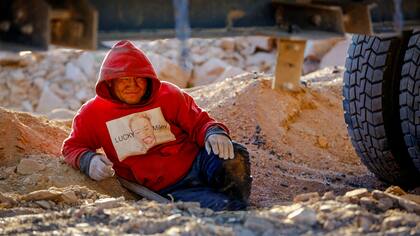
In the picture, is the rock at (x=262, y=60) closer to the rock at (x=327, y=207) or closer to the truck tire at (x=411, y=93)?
the truck tire at (x=411, y=93)

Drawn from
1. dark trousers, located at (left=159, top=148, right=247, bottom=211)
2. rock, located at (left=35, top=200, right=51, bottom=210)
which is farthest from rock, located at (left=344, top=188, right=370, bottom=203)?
rock, located at (left=35, top=200, right=51, bottom=210)

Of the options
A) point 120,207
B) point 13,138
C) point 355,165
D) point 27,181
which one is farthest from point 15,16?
point 355,165

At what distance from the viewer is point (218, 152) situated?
641cm

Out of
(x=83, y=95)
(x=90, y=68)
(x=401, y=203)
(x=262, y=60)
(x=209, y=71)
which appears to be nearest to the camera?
(x=401, y=203)

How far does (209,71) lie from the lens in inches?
585

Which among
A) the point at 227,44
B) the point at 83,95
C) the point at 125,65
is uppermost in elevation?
the point at 125,65

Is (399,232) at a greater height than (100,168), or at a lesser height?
greater

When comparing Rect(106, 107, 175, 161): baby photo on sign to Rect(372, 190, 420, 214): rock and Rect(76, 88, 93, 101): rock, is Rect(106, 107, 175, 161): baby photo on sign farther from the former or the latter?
Rect(76, 88, 93, 101): rock

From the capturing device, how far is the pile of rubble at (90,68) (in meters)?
14.3

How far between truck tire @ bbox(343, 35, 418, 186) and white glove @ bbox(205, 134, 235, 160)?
108 cm

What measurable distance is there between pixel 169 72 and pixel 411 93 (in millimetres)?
7627

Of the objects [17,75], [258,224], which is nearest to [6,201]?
[258,224]

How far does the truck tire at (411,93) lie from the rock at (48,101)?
25.5ft

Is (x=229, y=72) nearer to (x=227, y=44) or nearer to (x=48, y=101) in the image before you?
(x=227, y=44)
